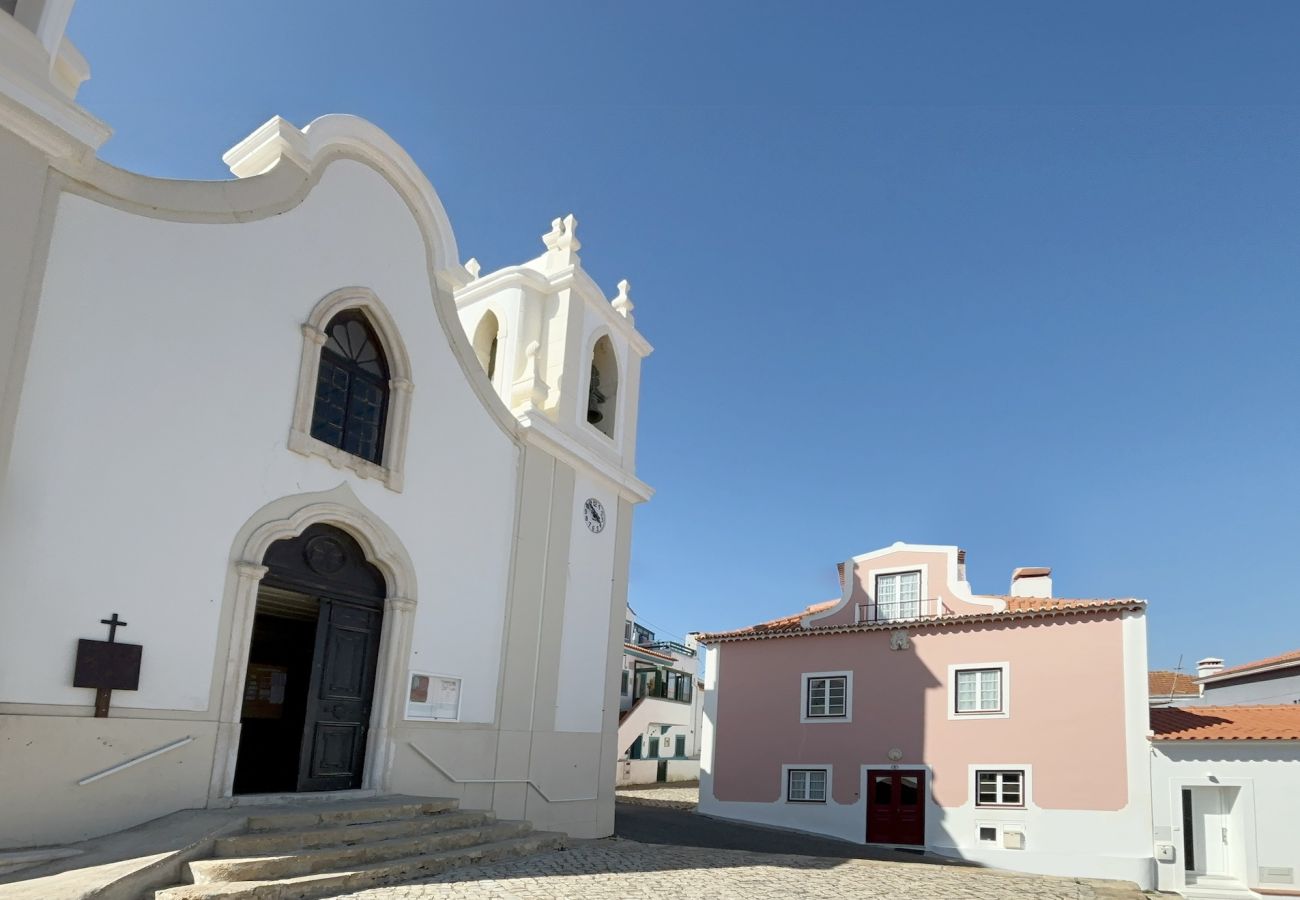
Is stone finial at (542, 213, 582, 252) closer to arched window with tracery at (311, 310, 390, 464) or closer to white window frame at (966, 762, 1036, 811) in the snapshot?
arched window with tracery at (311, 310, 390, 464)

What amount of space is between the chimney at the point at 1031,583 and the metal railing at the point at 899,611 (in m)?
1.96

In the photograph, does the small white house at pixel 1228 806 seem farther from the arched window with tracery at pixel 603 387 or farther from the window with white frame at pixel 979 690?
the arched window with tracery at pixel 603 387

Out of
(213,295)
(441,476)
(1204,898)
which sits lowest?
(1204,898)

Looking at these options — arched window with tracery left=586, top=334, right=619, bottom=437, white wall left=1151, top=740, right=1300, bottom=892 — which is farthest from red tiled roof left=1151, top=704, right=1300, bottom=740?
arched window with tracery left=586, top=334, right=619, bottom=437

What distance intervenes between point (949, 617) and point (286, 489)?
15406 millimetres

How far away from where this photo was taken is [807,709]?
2272cm

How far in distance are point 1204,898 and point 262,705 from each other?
1590cm

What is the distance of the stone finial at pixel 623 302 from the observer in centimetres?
1690

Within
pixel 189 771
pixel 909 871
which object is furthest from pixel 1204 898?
pixel 189 771

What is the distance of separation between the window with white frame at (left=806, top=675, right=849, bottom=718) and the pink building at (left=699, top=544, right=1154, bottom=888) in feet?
0.11

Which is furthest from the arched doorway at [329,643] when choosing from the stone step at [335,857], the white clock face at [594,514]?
the white clock face at [594,514]

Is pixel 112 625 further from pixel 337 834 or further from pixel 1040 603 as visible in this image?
pixel 1040 603

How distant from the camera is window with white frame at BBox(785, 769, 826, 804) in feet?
72.0

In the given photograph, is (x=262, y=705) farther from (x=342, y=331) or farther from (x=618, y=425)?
(x=618, y=425)
